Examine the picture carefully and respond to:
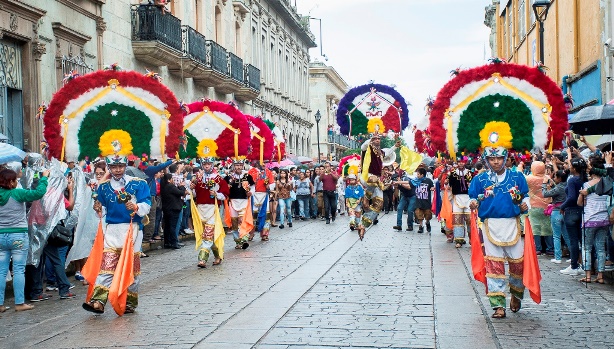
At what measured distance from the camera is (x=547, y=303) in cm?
1017

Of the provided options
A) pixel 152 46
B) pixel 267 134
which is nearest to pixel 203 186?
pixel 267 134

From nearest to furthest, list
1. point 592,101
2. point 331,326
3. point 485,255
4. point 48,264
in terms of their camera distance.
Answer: point 331,326
point 485,255
point 48,264
point 592,101

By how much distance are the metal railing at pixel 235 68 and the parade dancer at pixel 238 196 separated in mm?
17388

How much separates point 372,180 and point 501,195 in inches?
309

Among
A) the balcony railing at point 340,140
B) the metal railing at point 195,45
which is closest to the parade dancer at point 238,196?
the metal railing at point 195,45

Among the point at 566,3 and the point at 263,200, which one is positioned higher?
the point at 566,3

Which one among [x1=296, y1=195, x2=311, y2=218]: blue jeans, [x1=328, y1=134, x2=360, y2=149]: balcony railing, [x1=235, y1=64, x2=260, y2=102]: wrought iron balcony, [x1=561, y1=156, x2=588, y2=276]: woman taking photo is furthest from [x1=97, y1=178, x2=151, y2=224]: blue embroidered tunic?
[x1=328, y1=134, x2=360, y2=149]: balcony railing

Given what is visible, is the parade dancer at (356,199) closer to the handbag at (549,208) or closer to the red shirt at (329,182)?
the handbag at (549,208)

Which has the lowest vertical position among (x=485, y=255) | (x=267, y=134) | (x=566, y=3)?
(x=485, y=255)

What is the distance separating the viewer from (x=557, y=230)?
1429cm

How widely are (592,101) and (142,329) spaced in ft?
61.7

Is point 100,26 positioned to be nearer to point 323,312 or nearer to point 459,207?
point 459,207

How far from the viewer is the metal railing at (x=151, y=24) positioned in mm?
25109

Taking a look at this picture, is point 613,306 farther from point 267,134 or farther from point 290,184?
point 290,184
